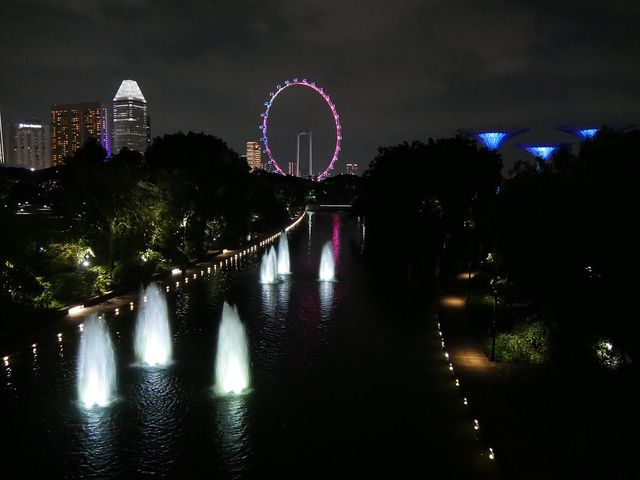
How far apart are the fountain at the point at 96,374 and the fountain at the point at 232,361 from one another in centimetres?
287

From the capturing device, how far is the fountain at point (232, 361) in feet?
50.6

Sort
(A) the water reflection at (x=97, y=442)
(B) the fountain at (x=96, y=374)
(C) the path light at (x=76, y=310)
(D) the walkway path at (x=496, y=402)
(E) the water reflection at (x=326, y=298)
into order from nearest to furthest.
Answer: (D) the walkway path at (x=496, y=402), (A) the water reflection at (x=97, y=442), (B) the fountain at (x=96, y=374), (C) the path light at (x=76, y=310), (E) the water reflection at (x=326, y=298)

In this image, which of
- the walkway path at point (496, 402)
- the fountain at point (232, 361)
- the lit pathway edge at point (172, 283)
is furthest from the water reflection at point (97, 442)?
the walkway path at point (496, 402)

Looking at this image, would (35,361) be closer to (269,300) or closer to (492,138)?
(269,300)

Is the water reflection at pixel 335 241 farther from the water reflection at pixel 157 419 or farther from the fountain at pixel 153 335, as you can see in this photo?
the water reflection at pixel 157 419

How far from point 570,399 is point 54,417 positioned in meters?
12.6

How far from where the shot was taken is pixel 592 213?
14188 mm

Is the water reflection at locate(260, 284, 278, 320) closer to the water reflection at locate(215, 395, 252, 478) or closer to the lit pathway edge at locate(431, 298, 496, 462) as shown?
the lit pathway edge at locate(431, 298, 496, 462)

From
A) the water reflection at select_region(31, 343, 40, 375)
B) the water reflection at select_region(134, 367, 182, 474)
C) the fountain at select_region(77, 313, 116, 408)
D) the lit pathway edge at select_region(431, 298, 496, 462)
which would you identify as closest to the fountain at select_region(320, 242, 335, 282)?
the lit pathway edge at select_region(431, 298, 496, 462)

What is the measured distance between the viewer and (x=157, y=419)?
13422 mm

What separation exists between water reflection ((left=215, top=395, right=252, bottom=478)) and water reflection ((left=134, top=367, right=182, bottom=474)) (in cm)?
99

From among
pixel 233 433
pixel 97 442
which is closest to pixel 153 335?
pixel 97 442

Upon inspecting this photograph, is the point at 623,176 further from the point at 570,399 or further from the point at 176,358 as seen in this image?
the point at 176,358

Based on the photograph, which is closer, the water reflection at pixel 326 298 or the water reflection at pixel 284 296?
the water reflection at pixel 326 298
